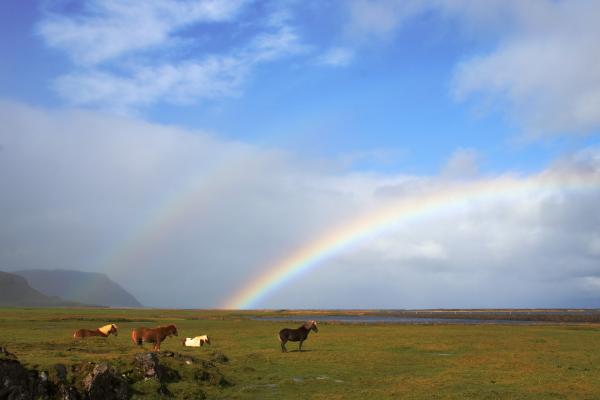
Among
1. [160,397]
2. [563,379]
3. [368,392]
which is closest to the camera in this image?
[160,397]

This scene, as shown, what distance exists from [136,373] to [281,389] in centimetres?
552

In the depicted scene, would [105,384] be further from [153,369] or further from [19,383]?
[19,383]

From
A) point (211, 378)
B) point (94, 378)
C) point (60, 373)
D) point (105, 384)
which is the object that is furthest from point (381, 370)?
point (60, 373)

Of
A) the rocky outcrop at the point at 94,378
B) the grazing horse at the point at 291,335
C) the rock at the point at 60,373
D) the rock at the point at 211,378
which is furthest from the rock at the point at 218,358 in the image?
the rock at the point at 60,373

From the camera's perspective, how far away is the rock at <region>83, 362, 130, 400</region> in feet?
51.6

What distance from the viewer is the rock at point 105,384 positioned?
619 inches

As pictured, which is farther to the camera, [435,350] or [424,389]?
[435,350]

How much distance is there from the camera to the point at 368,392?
18.7 meters

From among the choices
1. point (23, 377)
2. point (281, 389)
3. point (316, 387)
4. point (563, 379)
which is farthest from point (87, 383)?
point (563, 379)

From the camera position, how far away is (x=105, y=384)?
16.1 metres

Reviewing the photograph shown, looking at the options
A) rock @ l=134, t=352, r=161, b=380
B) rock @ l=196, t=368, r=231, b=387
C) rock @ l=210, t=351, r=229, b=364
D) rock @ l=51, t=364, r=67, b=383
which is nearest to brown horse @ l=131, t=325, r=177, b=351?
Result: rock @ l=210, t=351, r=229, b=364

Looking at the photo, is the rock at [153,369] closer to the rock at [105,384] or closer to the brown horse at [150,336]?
the rock at [105,384]

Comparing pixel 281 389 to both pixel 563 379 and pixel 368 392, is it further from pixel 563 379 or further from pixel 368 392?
pixel 563 379

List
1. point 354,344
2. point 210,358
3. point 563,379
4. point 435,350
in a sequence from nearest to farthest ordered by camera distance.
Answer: point 563,379 < point 210,358 < point 435,350 < point 354,344
